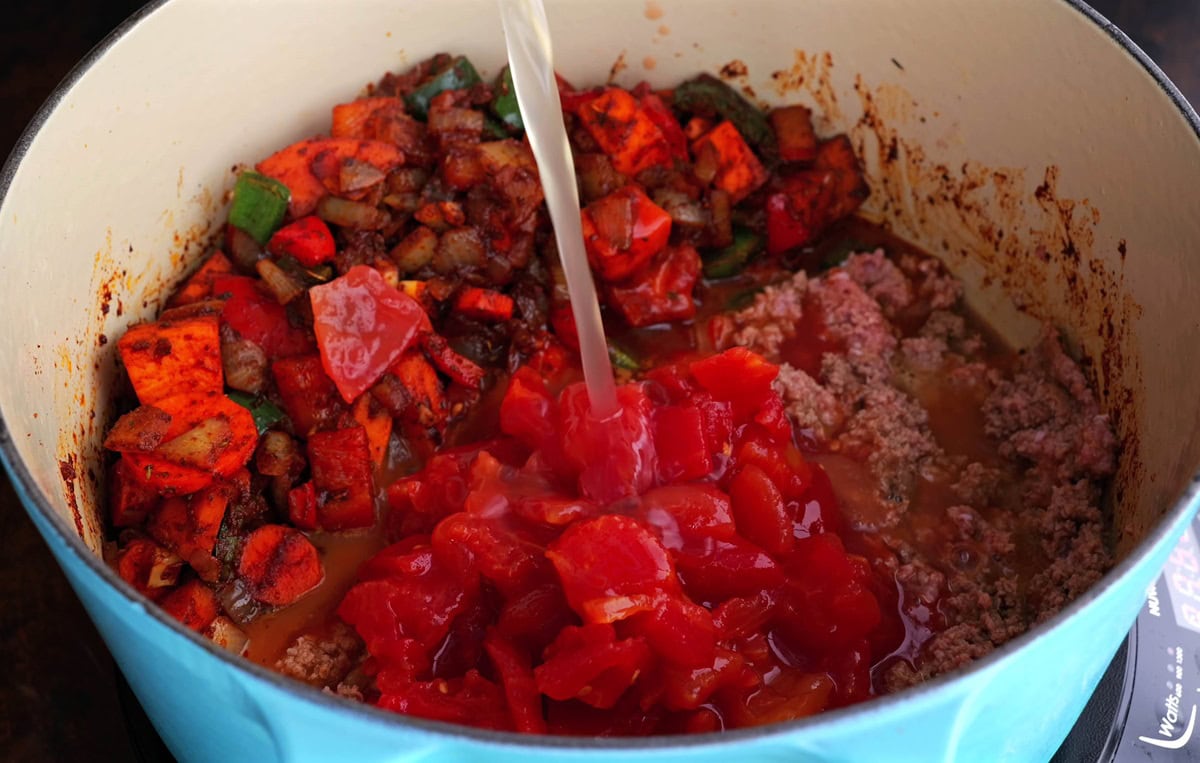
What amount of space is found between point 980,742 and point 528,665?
0.59 metres

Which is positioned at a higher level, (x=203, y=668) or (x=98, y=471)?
(x=203, y=668)

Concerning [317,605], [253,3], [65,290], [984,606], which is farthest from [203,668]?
[253,3]

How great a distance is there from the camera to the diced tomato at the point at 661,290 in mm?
1942

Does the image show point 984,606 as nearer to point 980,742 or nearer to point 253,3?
point 980,742

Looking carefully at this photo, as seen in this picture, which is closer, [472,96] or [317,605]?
[317,605]

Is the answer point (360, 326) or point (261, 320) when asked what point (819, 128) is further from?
point (261, 320)

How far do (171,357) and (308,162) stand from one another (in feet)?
1.48

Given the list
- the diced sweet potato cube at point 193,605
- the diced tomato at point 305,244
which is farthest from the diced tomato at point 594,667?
the diced tomato at point 305,244

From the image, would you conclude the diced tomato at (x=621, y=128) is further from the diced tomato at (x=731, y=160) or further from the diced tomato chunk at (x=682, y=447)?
the diced tomato chunk at (x=682, y=447)

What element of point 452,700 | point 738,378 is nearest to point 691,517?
point 738,378

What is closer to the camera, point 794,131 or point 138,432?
point 138,432

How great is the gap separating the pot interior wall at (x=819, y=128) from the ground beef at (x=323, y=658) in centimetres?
31

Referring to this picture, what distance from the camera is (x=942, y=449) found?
1782 millimetres

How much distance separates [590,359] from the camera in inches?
66.0
